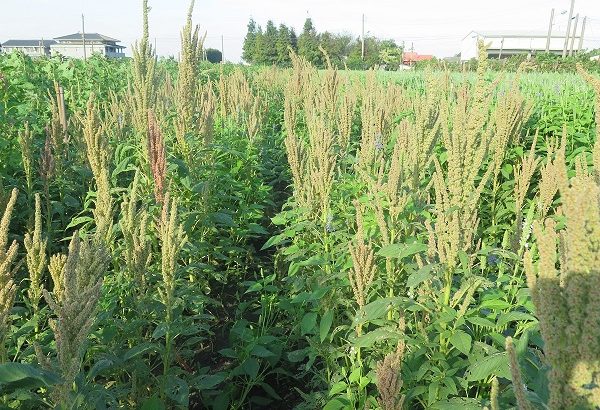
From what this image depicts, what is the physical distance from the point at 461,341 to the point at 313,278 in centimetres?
118

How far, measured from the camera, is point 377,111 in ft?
17.5

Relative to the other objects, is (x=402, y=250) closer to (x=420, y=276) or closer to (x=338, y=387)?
(x=420, y=276)

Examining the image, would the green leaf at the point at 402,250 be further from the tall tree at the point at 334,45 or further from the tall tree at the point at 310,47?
the tall tree at the point at 334,45

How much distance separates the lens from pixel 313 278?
3.30 metres

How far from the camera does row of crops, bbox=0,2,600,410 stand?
1493mm

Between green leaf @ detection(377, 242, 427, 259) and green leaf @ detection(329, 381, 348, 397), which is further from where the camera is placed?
green leaf @ detection(329, 381, 348, 397)

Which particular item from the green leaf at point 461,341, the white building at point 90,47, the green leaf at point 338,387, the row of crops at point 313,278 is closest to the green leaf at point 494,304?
the row of crops at point 313,278

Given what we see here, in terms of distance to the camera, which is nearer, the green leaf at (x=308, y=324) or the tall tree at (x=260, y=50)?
the green leaf at (x=308, y=324)

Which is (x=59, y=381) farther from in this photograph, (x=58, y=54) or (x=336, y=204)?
(x=58, y=54)

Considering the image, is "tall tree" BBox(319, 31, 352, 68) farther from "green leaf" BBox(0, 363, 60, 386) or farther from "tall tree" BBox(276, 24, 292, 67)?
"green leaf" BBox(0, 363, 60, 386)

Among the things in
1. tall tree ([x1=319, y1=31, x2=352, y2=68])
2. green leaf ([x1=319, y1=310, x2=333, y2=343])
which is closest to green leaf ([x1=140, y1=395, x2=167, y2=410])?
green leaf ([x1=319, y1=310, x2=333, y2=343])

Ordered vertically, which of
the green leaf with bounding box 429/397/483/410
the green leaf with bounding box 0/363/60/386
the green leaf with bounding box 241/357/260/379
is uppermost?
the green leaf with bounding box 0/363/60/386

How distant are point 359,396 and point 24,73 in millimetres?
7647

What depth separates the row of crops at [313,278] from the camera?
1.49m
